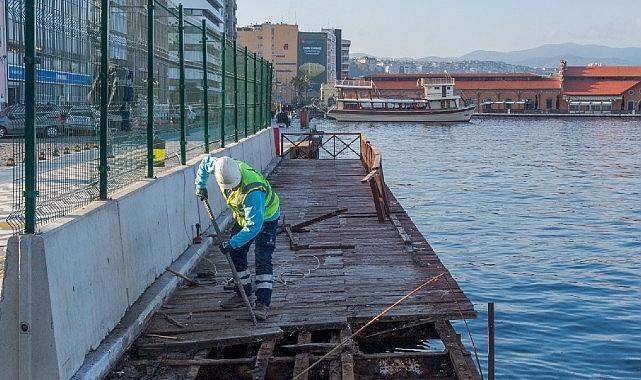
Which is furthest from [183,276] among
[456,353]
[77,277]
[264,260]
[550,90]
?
[550,90]

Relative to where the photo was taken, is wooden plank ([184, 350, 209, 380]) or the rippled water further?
the rippled water

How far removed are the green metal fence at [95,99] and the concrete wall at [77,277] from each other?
0.23m

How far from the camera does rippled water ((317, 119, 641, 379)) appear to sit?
12.4 meters

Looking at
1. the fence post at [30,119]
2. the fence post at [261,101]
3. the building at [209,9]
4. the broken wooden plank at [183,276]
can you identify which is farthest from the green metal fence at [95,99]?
the building at [209,9]

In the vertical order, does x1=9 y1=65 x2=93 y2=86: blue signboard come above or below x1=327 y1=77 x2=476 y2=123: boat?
above

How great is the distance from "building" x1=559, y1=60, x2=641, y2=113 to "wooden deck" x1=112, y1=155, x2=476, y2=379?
133m

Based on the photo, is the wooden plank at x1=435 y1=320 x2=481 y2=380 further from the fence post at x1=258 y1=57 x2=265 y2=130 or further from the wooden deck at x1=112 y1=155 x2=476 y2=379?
the fence post at x1=258 y1=57 x2=265 y2=130

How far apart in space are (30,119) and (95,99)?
1.98 m

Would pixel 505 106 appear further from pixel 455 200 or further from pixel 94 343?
pixel 94 343

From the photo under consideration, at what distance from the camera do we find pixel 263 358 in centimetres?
791

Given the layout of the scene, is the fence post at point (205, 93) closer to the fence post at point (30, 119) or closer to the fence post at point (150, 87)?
the fence post at point (150, 87)

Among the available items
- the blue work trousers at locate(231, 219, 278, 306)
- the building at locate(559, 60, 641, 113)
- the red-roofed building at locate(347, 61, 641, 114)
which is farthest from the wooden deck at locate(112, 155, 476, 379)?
the building at locate(559, 60, 641, 113)

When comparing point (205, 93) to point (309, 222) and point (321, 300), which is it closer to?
point (309, 222)

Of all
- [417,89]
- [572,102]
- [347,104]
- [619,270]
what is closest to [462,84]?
[417,89]
